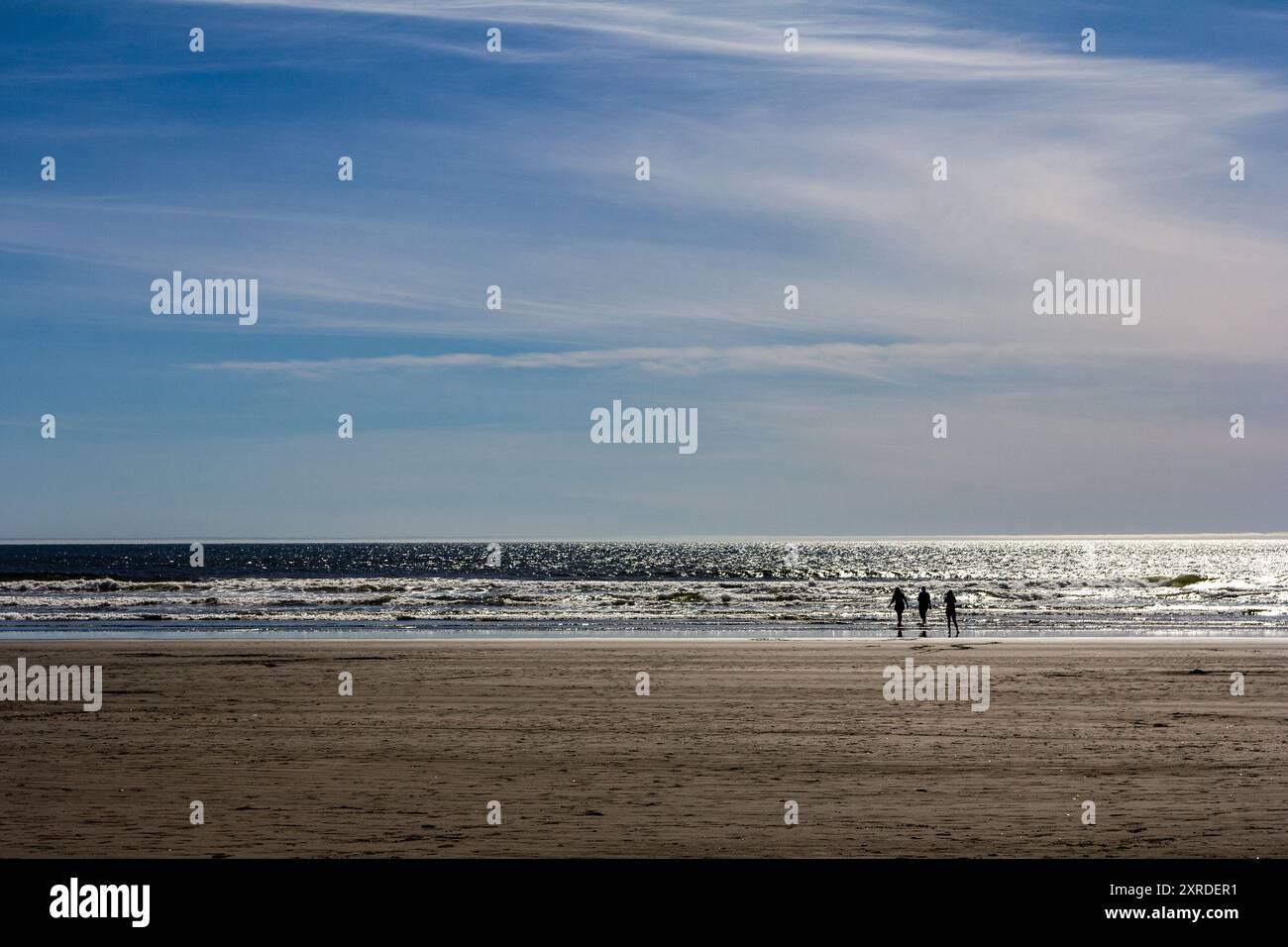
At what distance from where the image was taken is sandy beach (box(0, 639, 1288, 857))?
9562 mm

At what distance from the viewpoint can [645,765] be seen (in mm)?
13086

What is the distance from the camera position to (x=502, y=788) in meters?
11.7
